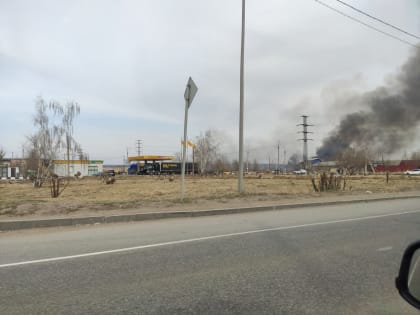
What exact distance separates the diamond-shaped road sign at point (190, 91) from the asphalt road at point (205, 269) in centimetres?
574

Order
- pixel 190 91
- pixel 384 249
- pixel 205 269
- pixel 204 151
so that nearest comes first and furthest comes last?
pixel 205 269
pixel 384 249
pixel 190 91
pixel 204 151

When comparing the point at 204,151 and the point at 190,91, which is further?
the point at 204,151

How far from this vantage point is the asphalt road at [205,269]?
11.8 ft

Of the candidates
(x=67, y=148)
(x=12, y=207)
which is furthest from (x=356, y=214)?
(x=67, y=148)

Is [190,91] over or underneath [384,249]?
over

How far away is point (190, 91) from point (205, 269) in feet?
28.8

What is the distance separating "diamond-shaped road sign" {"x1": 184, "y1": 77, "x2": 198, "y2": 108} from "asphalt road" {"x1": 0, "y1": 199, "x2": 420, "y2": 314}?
5737mm

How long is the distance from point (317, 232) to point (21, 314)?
5.82 m

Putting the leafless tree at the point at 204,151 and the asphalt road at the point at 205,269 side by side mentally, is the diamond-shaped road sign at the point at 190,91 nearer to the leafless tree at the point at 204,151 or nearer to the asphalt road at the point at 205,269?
the asphalt road at the point at 205,269

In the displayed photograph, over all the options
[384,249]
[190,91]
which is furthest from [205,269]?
[190,91]

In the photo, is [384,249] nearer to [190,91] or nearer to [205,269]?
[205,269]

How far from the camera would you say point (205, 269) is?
480 cm

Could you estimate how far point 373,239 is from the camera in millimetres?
6711

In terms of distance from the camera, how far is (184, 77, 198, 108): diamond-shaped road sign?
12438 millimetres
